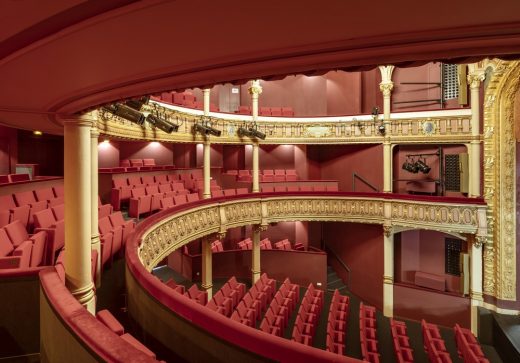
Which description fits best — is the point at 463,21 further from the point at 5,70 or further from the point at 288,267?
the point at 288,267

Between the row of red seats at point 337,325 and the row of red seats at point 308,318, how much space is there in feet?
1.18

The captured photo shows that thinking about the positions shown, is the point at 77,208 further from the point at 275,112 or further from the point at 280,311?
the point at 275,112

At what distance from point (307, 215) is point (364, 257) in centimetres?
281

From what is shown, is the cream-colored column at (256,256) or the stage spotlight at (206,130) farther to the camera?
the cream-colored column at (256,256)

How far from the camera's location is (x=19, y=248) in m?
3.99

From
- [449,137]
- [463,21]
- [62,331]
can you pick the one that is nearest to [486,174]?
[449,137]

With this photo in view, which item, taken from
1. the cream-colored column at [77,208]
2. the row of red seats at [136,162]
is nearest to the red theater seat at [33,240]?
the cream-colored column at [77,208]

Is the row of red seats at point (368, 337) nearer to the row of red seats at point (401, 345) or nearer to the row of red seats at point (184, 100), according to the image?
the row of red seats at point (401, 345)

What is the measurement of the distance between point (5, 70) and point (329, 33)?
7.15ft

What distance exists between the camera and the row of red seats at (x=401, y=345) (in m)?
6.95

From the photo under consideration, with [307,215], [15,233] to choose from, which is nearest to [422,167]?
[307,215]

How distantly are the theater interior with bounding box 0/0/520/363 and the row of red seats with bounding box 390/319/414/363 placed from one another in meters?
0.05

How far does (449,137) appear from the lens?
426 inches

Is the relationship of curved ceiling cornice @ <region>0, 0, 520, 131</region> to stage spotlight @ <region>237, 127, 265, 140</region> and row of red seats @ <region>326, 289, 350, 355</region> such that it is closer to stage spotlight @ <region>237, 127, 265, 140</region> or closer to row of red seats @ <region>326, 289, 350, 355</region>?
row of red seats @ <region>326, 289, 350, 355</region>
